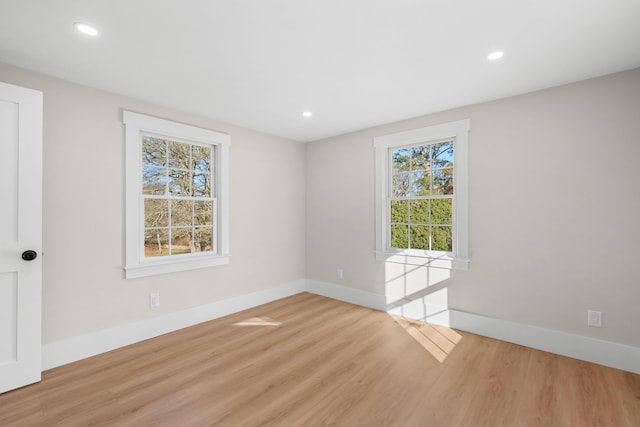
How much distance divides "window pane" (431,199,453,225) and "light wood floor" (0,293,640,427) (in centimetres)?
125

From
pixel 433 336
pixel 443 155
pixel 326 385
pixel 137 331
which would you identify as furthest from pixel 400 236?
pixel 137 331

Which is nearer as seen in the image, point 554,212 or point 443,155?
point 554,212

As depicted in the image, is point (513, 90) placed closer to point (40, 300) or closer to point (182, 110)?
point (182, 110)

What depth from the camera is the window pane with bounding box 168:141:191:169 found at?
11.2ft

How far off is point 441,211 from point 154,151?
3.34 m

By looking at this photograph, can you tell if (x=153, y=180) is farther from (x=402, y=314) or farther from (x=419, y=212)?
(x=402, y=314)

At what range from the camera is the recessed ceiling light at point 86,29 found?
6.11 ft

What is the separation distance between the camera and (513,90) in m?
2.85

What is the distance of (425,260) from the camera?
356cm

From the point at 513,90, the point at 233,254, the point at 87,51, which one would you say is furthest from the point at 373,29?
the point at 233,254

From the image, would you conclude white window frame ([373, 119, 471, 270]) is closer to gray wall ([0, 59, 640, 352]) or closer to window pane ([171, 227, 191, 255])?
gray wall ([0, 59, 640, 352])

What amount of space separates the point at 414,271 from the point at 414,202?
862 millimetres

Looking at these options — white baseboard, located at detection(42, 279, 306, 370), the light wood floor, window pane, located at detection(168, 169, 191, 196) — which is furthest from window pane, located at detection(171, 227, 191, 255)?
the light wood floor

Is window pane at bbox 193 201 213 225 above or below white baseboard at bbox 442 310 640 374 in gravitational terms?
above
